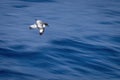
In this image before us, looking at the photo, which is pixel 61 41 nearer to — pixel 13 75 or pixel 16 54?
pixel 16 54

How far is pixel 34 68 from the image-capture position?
896 inches

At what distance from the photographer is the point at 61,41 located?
26.8m

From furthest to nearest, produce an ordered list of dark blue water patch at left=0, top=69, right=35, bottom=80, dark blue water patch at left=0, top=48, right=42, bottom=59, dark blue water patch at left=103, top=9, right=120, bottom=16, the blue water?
dark blue water patch at left=103, top=9, right=120, bottom=16 → dark blue water patch at left=0, top=48, right=42, bottom=59 → the blue water → dark blue water patch at left=0, top=69, right=35, bottom=80

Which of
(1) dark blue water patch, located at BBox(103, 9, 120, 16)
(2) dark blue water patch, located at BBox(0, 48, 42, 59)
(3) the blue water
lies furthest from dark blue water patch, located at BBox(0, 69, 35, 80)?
(1) dark blue water patch, located at BBox(103, 9, 120, 16)

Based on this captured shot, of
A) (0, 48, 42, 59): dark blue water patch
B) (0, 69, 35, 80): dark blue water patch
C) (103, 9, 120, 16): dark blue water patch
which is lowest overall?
(0, 69, 35, 80): dark blue water patch

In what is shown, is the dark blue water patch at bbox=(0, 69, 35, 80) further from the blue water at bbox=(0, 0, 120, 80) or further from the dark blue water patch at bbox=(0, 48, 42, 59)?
the dark blue water patch at bbox=(0, 48, 42, 59)

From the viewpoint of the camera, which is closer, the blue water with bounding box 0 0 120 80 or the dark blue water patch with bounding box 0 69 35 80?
the dark blue water patch with bounding box 0 69 35 80

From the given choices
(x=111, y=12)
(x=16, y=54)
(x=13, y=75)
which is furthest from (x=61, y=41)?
(x=111, y=12)

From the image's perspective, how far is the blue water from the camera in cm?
2266

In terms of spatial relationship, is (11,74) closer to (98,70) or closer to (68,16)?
(98,70)

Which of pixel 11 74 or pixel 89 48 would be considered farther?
pixel 89 48

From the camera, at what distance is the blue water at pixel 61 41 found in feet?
74.3

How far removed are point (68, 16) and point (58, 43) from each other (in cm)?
618

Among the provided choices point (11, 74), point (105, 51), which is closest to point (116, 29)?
point (105, 51)
